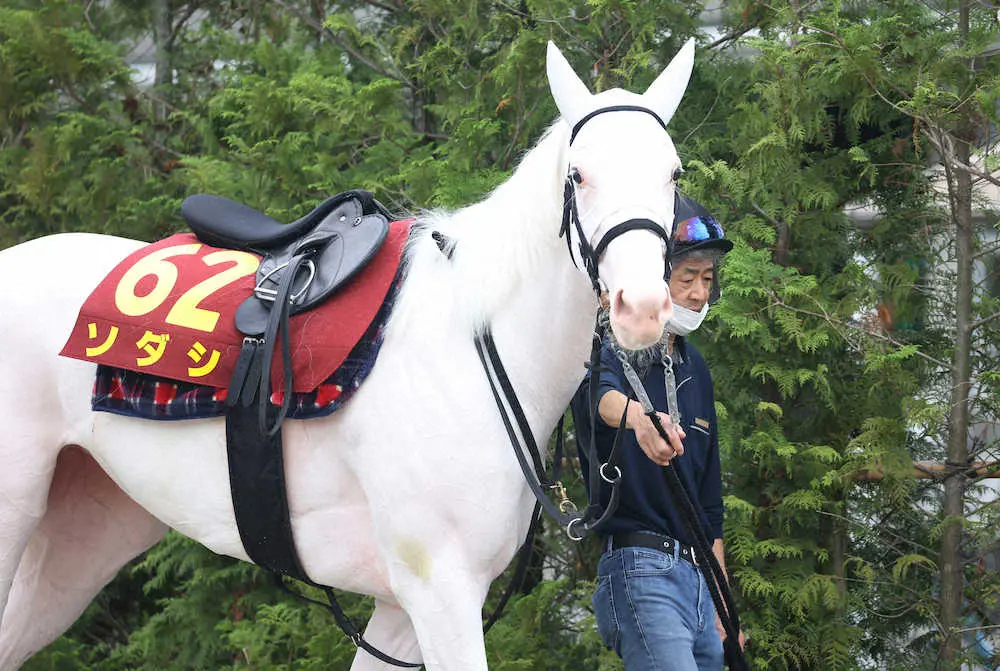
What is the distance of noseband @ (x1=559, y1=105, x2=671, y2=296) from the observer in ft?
7.37

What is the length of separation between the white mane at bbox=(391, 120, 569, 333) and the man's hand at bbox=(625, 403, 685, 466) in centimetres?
44

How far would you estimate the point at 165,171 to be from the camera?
19.3 ft

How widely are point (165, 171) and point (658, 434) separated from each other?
13.4 feet

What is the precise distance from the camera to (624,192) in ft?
7.54

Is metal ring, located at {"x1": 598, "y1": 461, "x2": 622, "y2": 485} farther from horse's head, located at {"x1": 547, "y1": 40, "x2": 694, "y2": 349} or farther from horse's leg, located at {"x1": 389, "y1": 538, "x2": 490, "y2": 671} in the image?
horse's head, located at {"x1": 547, "y1": 40, "x2": 694, "y2": 349}

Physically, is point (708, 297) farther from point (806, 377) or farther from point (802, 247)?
point (802, 247)

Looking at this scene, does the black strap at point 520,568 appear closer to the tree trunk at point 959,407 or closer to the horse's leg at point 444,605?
the horse's leg at point 444,605

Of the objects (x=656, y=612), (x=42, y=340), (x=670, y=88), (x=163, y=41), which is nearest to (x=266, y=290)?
(x=42, y=340)

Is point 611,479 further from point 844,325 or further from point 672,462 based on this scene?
point 844,325

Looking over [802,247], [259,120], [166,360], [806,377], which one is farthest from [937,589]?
[259,120]

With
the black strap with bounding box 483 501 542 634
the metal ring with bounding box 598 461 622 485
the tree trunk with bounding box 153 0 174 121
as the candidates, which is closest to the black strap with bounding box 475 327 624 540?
the metal ring with bounding box 598 461 622 485

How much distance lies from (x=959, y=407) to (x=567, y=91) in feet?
6.88

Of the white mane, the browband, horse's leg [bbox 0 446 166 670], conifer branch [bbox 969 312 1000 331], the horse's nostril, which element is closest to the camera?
the horse's nostril

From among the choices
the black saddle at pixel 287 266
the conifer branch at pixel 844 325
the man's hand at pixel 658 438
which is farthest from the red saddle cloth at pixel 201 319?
the conifer branch at pixel 844 325
